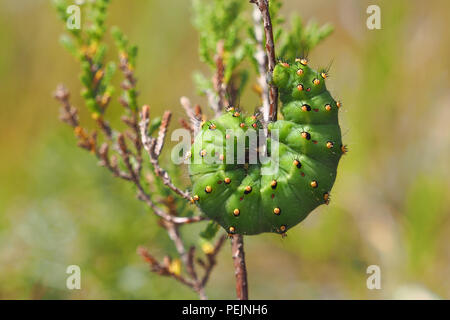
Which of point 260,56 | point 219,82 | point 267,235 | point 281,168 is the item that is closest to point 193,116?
point 219,82

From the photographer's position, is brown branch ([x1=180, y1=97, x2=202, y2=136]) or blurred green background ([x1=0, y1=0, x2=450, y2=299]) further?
blurred green background ([x1=0, y1=0, x2=450, y2=299])

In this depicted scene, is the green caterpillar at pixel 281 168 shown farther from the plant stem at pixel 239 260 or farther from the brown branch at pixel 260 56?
the brown branch at pixel 260 56

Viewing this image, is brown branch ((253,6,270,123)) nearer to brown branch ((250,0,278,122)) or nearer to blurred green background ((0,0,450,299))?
brown branch ((250,0,278,122))

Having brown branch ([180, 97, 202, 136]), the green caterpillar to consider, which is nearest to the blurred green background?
brown branch ([180, 97, 202, 136])

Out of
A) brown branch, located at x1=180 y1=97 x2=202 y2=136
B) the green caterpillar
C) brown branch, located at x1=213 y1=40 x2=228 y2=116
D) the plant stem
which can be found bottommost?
the plant stem

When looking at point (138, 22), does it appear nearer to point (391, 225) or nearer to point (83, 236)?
point (83, 236)

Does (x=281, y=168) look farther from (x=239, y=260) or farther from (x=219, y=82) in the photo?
(x=219, y=82)
